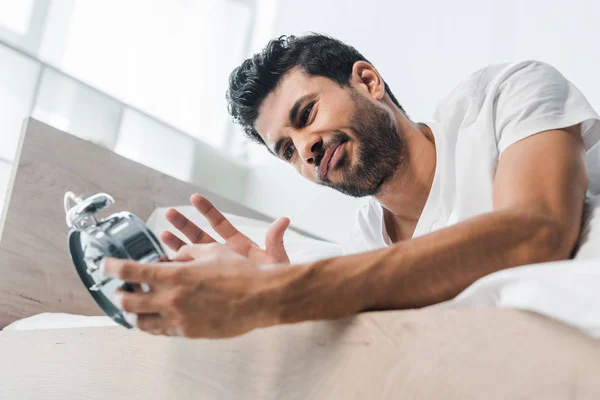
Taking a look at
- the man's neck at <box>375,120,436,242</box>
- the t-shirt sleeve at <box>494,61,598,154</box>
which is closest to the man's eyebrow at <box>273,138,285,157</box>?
the man's neck at <box>375,120,436,242</box>

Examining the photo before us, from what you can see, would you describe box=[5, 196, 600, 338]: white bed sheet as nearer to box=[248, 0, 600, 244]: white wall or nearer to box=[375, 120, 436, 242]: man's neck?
box=[375, 120, 436, 242]: man's neck

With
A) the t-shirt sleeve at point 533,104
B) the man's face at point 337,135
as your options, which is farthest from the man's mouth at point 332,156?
the t-shirt sleeve at point 533,104

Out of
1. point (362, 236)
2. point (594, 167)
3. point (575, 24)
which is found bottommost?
point (362, 236)

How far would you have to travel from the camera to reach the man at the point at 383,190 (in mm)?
446

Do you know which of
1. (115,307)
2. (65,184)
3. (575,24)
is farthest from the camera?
(575,24)

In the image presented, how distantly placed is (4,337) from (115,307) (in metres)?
0.53

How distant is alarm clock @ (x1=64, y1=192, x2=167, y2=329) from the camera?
1.77 feet

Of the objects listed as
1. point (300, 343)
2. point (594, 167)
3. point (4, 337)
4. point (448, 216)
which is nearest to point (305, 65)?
point (448, 216)

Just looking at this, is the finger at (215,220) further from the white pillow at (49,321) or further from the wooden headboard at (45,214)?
the wooden headboard at (45,214)

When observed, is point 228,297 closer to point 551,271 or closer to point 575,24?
point 551,271

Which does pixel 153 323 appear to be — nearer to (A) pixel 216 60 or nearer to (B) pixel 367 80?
(B) pixel 367 80

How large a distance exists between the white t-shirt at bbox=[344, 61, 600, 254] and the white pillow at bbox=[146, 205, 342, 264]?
15.3 inches

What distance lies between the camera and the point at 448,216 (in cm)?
92

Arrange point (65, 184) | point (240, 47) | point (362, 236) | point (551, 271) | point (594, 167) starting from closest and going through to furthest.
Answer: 1. point (551, 271)
2. point (594, 167)
3. point (362, 236)
4. point (65, 184)
5. point (240, 47)
